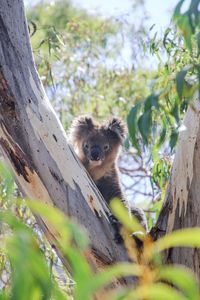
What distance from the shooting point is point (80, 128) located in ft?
18.3

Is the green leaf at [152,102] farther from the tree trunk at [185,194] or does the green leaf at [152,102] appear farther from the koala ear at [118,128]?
the koala ear at [118,128]

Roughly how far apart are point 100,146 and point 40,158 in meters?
2.19

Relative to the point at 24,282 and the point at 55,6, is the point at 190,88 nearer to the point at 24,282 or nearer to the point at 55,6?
the point at 24,282

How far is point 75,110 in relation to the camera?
25.3 ft

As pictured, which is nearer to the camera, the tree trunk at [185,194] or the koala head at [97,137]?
the tree trunk at [185,194]

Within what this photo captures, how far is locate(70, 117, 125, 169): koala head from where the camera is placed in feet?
17.8

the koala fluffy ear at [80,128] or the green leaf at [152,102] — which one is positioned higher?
the koala fluffy ear at [80,128]

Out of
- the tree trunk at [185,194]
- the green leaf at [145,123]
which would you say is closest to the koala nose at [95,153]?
the tree trunk at [185,194]

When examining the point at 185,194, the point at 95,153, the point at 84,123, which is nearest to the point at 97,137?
the point at 84,123

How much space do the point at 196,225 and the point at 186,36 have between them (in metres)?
1.01

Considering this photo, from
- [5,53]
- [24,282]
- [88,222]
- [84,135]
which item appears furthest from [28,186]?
[84,135]

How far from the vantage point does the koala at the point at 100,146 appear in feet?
16.3

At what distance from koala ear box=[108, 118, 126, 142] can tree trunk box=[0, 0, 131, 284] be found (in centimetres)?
212

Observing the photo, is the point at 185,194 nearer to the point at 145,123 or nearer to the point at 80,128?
the point at 145,123
